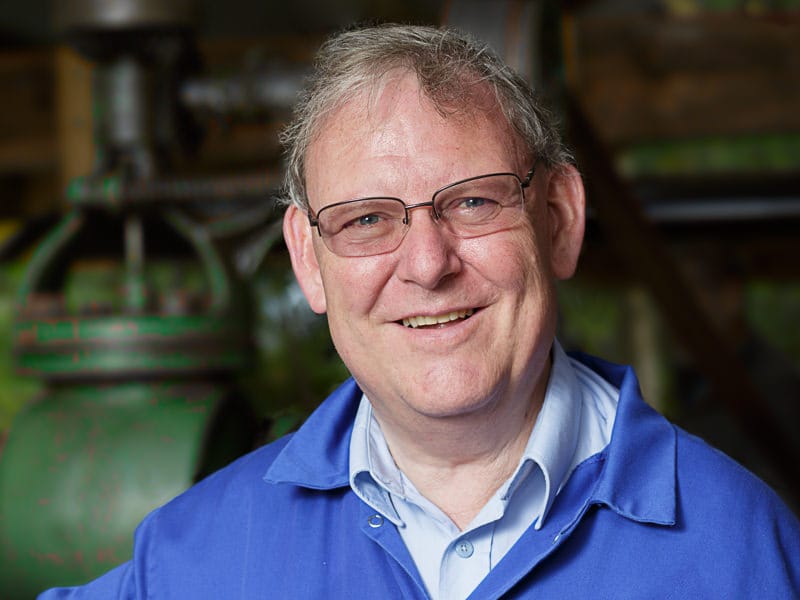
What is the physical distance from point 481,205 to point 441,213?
0.15 ft

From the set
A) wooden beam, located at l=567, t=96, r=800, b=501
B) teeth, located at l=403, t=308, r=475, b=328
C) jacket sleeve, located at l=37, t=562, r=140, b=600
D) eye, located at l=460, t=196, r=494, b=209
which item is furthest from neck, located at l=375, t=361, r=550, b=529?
wooden beam, located at l=567, t=96, r=800, b=501

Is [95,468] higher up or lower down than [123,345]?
lower down

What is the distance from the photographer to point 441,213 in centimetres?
113

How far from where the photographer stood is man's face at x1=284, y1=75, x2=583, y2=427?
1127mm

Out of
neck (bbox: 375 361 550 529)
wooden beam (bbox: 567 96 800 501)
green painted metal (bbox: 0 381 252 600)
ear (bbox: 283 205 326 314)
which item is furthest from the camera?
wooden beam (bbox: 567 96 800 501)

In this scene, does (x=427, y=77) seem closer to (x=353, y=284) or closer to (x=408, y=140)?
(x=408, y=140)

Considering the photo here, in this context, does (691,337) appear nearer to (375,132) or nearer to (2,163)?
(375,132)

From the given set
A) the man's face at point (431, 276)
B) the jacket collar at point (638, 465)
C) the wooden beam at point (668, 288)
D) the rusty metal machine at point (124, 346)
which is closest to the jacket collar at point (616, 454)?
the jacket collar at point (638, 465)

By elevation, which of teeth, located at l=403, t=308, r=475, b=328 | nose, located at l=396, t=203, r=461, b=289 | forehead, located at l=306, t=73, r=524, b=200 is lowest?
teeth, located at l=403, t=308, r=475, b=328

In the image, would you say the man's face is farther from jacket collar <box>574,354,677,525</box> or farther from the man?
jacket collar <box>574,354,677,525</box>

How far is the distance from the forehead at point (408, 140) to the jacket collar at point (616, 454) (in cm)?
30

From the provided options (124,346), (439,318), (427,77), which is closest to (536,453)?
(439,318)

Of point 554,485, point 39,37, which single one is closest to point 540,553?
point 554,485

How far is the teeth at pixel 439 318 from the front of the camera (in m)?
1.15
